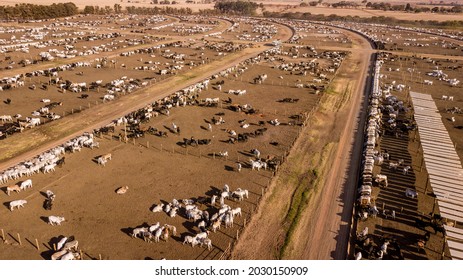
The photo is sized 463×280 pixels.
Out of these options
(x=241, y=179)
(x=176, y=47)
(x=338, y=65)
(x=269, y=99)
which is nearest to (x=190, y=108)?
(x=269, y=99)

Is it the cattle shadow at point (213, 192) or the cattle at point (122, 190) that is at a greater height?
the cattle at point (122, 190)

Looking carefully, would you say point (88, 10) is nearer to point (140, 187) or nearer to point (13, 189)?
point (13, 189)

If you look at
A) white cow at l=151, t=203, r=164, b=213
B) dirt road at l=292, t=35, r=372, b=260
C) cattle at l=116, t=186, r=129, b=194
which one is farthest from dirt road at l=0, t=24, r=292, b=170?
dirt road at l=292, t=35, r=372, b=260

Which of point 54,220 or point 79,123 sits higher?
point 79,123

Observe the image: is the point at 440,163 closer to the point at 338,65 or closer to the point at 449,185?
the point at 449,185

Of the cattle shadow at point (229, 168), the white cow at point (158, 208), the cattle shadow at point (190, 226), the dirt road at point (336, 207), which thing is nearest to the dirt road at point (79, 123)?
the white cow at point (158, 208)

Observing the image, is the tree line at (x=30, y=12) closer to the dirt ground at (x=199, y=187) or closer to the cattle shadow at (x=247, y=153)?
the dirt ground at (x=199, y=187)

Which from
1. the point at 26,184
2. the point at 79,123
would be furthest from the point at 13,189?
the point at 79,123

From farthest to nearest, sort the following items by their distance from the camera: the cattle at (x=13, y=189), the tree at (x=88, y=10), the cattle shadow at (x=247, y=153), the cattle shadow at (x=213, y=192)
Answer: the tree at (x=88, y=10) < the cattle shadow at (x=247, y=153) < the cattle shadow at (x=213, y=192) < the cattle at (x=13, y=189)
